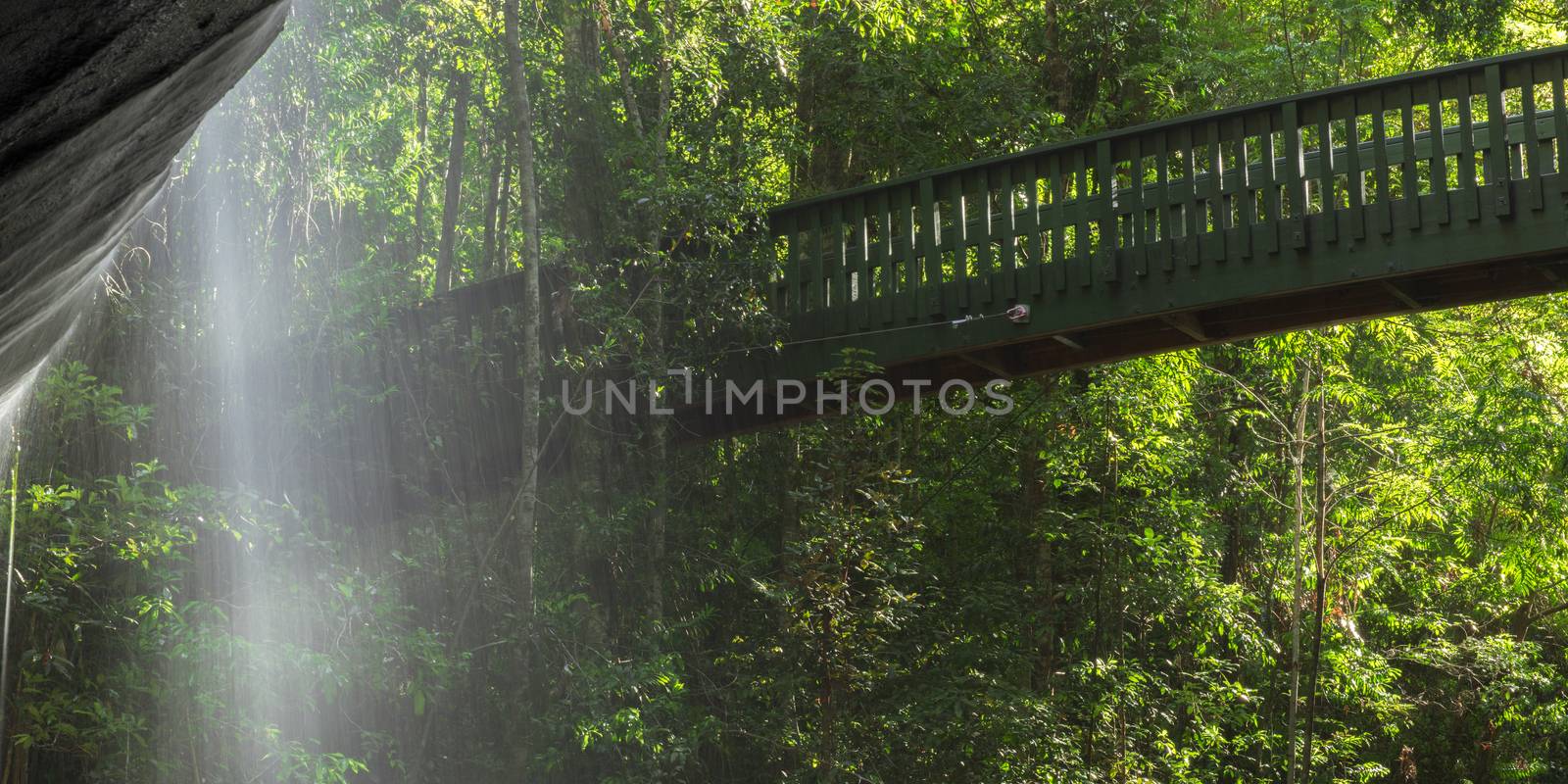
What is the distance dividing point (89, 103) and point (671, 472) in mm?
6919

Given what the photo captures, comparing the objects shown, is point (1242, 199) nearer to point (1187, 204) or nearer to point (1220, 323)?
point (1187, 204)

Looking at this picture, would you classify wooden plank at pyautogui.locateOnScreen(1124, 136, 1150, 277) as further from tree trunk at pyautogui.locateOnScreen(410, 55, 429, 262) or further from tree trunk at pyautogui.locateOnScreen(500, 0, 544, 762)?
tree trunk at pyautogui.locateOnScreen(410, 55, 429, 262)

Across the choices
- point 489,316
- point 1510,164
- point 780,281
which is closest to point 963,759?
point 780,281

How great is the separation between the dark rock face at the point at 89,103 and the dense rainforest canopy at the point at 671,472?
427 cm

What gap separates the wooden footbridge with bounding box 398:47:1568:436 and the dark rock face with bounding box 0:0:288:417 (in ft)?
18.7

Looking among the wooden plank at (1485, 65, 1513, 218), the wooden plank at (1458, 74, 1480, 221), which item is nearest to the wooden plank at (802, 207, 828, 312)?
the wooden plank at (1458, 74, 1480, 221)

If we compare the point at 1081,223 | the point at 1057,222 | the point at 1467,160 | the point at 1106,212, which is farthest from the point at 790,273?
the point at 1467,160

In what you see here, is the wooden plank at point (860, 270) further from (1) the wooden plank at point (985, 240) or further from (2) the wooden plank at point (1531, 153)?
(2) the wooden plank at point (1531, 153)

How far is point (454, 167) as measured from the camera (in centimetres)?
848

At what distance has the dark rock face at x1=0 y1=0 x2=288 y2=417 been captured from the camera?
118 cm

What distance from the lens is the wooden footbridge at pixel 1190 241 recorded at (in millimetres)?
6395

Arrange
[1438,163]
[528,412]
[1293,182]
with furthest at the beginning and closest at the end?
[528,412], [1293,182], [1438,163]

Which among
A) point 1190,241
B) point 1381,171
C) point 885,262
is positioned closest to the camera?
point 1381,171

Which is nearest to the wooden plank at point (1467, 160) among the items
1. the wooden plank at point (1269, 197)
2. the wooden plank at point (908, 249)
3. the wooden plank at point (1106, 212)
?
the wooden plank at point (1269, 197)
